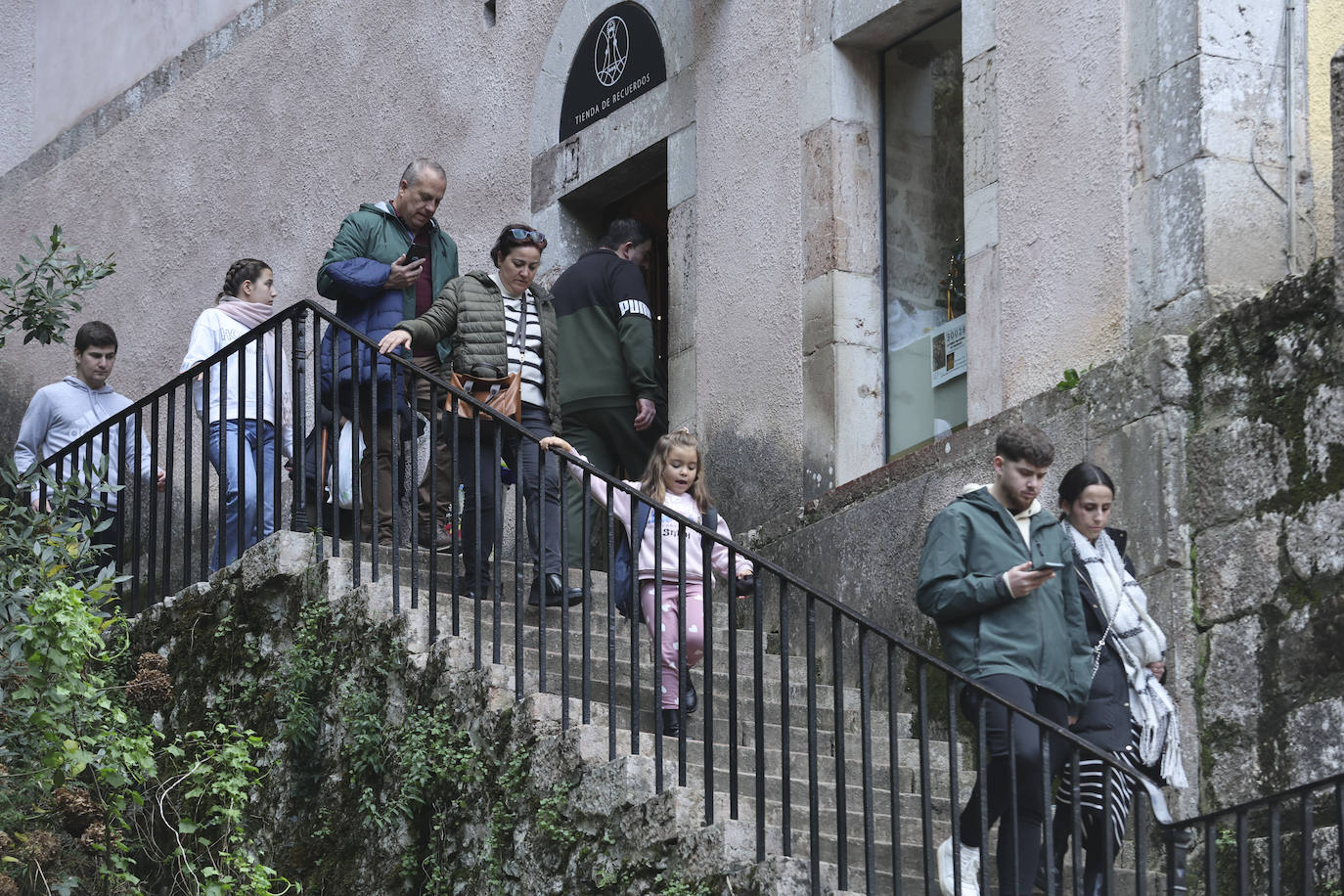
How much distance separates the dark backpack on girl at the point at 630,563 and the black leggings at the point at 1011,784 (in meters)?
1.15

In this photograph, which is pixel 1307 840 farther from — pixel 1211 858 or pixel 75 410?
pixel 75 410

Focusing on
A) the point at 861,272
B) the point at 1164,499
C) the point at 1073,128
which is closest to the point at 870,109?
the point at 861,272

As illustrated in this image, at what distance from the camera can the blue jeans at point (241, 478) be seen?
725 centimetres

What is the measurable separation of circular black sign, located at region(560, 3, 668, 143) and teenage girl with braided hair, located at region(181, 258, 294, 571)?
7.66 ft

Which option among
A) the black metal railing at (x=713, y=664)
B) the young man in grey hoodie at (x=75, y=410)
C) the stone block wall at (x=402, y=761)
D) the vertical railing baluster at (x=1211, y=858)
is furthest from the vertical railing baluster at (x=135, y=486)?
the vertical railing baluster at (x=1211, y=858)

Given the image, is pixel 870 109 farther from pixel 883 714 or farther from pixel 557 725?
pixel 557 725

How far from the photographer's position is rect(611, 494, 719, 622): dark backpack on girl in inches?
231

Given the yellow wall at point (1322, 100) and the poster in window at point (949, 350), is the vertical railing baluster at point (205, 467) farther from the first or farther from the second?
the yellow wall at point (1322, 100)

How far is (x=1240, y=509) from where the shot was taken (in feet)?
20.0

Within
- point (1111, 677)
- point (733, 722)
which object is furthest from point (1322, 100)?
point (733, 722)

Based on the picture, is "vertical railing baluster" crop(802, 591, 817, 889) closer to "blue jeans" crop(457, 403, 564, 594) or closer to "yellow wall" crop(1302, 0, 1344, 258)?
"blue jeans" crop(457, 403, 564, 594)

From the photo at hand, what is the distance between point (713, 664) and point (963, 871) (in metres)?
1.69

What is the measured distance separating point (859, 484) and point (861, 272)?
111 centimetres

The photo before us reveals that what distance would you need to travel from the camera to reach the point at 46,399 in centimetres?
842
